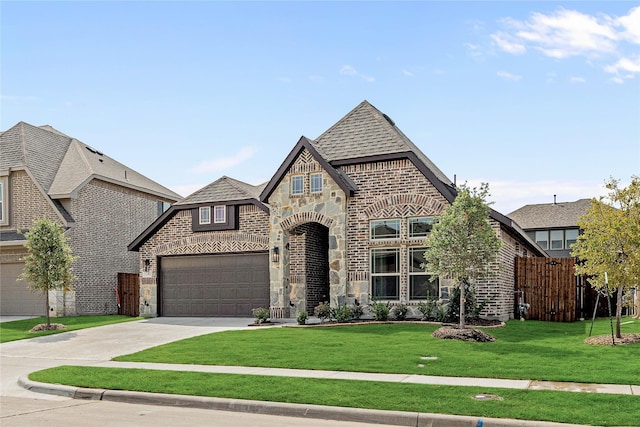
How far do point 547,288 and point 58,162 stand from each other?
2307 cm

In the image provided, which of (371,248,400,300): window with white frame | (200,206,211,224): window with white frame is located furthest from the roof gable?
(200,206,211,224): window with white frame

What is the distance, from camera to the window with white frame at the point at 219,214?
25000mm

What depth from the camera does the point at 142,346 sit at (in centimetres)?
1734

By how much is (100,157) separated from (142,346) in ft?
60.2

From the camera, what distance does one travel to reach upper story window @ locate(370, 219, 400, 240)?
823 inches

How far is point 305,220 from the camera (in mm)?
22172

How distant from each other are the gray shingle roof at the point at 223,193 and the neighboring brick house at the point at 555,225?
96.2 feet

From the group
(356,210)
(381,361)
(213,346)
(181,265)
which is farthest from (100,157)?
(381,361)

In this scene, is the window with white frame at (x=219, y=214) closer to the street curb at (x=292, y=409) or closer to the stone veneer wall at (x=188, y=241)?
the stone veneer wall at (x=188, y=241)

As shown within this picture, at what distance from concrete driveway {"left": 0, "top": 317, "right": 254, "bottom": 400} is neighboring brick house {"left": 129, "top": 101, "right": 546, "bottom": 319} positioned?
229cm

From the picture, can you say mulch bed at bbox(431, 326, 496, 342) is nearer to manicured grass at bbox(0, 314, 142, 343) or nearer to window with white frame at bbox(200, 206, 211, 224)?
window with white frame at bbox(200, 206, 211, 224)

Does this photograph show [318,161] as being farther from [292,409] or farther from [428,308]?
[292,409]

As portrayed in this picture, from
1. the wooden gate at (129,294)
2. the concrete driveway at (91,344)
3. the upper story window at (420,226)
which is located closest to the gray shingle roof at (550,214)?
the upper story window at (420,226)

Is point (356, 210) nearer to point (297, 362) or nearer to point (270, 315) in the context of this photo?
point (270, 315)
